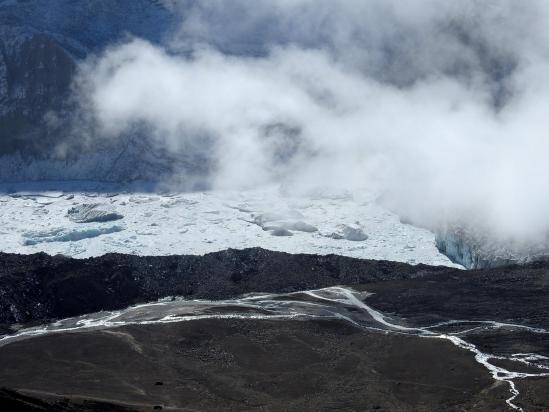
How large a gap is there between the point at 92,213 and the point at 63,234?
6.43 meters

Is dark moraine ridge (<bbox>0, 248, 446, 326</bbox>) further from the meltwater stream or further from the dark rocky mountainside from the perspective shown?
the dark rocky mountainside

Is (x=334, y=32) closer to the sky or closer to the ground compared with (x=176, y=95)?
closer to the sky

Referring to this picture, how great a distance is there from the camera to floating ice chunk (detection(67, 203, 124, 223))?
9788cm

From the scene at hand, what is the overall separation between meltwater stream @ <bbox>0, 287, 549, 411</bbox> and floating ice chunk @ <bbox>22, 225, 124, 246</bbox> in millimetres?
24802

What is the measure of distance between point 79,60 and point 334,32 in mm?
39861

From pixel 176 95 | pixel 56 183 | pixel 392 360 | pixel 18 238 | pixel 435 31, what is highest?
pixel 435 31

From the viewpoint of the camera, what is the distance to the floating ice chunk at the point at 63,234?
92062mm

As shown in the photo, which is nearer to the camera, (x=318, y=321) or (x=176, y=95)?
(x=318, y=321)

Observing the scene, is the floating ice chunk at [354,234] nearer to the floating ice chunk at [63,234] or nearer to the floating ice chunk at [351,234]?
the floating ice chunk at [351,234]

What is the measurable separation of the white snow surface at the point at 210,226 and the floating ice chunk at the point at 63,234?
0.10 meters

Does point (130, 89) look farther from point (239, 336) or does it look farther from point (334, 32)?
point (239, 336)

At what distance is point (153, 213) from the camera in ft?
330

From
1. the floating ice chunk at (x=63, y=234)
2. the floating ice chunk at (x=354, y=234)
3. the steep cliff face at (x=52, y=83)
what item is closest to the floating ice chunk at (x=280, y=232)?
the floating ice chunk at (x=354, y=234)

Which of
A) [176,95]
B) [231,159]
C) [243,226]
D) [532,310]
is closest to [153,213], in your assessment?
[243,226]
